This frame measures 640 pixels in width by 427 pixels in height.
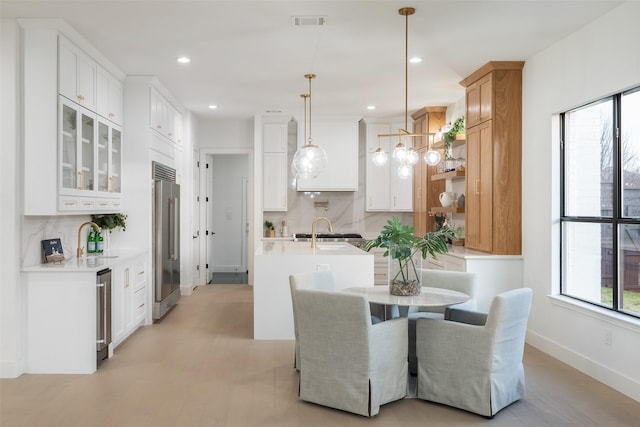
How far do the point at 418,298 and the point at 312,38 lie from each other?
2394 millimetres

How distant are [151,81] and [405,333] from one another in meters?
3.96

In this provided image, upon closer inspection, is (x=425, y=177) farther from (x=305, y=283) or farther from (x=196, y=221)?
(x=305, y=283)

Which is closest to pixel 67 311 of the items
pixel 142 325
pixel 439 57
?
pixel 142 325

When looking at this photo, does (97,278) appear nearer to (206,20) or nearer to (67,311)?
(67,311)

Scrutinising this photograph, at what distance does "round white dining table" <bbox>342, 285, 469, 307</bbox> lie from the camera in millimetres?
3246

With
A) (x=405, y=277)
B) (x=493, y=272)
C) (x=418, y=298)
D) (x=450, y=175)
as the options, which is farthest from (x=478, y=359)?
(x=450, y=175)

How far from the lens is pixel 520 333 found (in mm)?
3268

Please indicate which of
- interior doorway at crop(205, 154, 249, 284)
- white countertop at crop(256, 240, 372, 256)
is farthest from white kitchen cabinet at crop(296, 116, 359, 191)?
white countertop at crop(256, 240, 372, 256)

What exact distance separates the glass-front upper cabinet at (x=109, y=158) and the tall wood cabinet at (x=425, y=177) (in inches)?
165

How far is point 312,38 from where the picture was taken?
432 cm

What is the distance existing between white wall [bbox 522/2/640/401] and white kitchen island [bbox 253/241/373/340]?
160 centimetres

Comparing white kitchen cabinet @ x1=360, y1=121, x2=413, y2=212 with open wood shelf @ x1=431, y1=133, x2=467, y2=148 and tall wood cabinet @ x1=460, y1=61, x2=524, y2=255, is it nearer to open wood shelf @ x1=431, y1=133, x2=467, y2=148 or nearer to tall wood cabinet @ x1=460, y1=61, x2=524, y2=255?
open wood shelf @ x1=431, y1=133, x2=467, y2=148

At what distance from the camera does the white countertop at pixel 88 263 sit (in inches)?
152

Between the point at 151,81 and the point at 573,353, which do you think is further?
the point at 151,81
